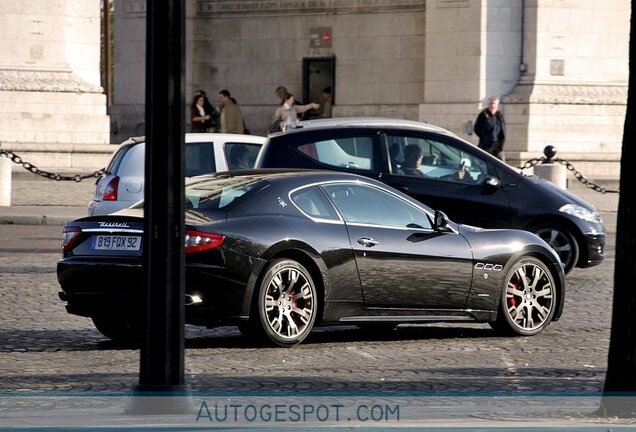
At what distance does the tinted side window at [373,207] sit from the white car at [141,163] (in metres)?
6.30

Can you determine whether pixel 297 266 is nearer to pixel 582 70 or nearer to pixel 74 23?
pixel 74 23

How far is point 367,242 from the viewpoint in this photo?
11.6 metres

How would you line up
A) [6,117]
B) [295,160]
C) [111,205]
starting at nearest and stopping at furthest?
[295,160], [111,205], [6,117]

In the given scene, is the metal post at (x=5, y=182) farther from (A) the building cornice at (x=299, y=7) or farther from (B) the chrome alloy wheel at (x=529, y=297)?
(A) the building cornice at (x=299, y=7)

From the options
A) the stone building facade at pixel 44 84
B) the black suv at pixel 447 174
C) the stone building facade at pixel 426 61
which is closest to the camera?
the black suv at pixel 447 174

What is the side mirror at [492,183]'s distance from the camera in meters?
16.5

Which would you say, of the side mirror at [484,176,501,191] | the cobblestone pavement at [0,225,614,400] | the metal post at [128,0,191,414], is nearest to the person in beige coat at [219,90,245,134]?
the side mirror at [484,176,501,191]

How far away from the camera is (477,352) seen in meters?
11.4

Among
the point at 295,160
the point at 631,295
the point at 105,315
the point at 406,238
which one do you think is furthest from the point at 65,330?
the point at 631,295

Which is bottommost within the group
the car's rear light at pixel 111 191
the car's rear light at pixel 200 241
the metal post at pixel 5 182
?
the metal post at pixel 5 182

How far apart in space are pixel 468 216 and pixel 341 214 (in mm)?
4790

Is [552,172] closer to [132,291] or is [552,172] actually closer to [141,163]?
[141,163]
